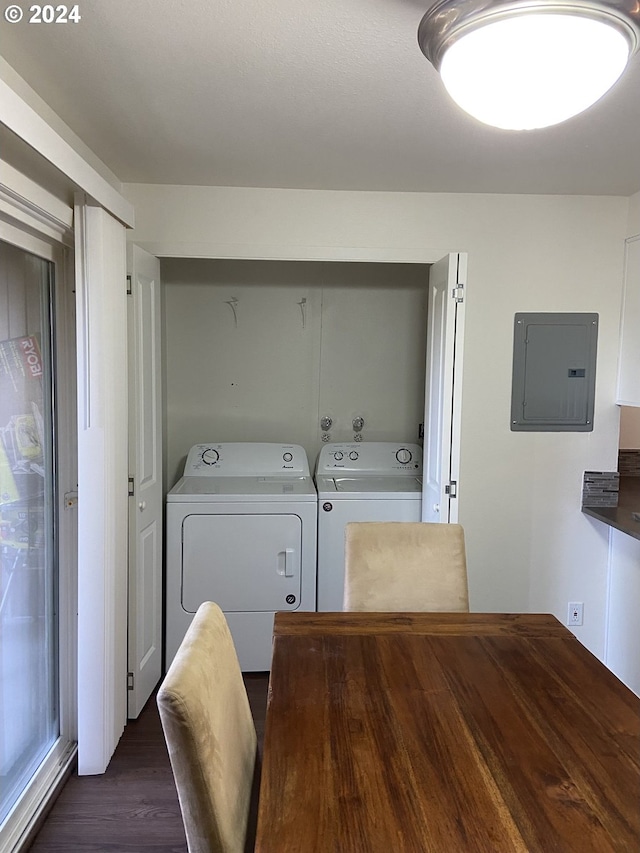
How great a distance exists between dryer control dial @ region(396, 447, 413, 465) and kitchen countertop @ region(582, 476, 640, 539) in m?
0.99

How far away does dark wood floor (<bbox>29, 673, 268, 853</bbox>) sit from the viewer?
1881 mm

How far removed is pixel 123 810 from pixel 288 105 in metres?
2.32

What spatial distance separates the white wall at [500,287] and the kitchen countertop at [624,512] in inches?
4.8

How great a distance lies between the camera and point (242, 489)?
3.04 meters

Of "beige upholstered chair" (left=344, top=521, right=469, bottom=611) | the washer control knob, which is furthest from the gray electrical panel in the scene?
the washer control knob

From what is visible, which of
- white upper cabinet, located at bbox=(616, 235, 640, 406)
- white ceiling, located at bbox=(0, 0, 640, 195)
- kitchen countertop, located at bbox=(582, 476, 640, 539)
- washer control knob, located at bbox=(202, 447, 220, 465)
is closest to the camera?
white ceiling, located at bbox=(0, 0, 640, 195)

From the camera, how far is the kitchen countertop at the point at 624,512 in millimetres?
2424

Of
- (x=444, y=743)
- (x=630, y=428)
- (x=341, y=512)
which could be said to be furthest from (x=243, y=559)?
(x=630, y=428)

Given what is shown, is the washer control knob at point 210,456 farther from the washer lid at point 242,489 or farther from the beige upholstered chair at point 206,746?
the beige upholstered chair at point 206,746

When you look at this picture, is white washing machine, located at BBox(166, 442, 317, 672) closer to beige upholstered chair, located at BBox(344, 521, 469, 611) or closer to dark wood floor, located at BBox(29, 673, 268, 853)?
dark wood floor, located at BBox(29, 673, 268, 853)

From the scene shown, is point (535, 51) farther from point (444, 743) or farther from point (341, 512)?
point (341, 512)

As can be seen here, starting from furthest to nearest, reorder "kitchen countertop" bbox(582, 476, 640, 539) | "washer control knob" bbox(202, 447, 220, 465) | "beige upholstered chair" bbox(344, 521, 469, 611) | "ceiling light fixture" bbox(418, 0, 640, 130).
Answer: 1. "washer control knob" bbox(202, 447, 220, 465)
2. "kitchen countertop" bbox(582, 476, 640, 539)
3. "beige upholstered chair" bbox(344, 521, 469, 611)
4. "ceiling light fixture" bbox(418, 0, 640, 130)

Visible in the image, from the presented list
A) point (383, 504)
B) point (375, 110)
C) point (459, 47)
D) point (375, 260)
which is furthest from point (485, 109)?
point (383, 504)

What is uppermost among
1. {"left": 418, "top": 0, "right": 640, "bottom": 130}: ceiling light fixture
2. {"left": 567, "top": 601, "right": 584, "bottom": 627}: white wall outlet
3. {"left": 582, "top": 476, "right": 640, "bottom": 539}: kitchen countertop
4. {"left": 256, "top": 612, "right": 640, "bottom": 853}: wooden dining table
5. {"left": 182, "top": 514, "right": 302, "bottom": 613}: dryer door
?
{"left": 418, "top": 0, "right": 640, "bottom": 130}: ceiling light fixture
